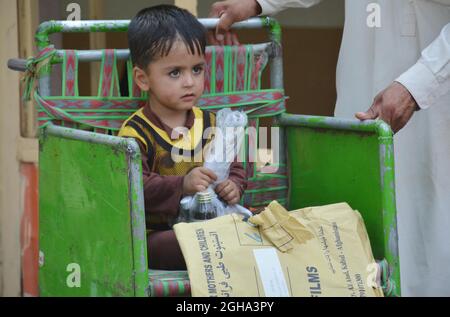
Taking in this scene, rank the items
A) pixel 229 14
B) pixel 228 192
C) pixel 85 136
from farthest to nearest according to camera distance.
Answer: pixel 229 14 < pixel 228 192 < pixel 85 136

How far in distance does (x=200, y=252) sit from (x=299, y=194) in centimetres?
72

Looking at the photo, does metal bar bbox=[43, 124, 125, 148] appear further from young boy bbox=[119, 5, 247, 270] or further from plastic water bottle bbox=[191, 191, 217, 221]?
plastic water bottle bbox=[191, 191, 217, 221]

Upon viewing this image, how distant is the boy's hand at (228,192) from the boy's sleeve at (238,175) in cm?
9

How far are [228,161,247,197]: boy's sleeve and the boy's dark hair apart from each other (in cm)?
36

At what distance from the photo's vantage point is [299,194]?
3260mm

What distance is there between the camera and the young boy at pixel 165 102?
2.87 metres

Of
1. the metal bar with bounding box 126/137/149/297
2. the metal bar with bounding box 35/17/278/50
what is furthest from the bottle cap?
the metal bar with bounding box 35/17/278/50

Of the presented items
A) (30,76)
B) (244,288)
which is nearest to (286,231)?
(244,288)

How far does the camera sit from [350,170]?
3.01m

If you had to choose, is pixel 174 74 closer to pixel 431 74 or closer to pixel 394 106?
pixel 394 106

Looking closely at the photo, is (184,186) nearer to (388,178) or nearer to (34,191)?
(388,178)

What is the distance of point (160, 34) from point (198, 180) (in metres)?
0.44

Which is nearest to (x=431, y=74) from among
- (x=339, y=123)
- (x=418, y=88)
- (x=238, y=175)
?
(x=418, y=88)

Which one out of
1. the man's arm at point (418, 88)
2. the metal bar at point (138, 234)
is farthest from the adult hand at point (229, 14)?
the metal bar at point (138, 234)
